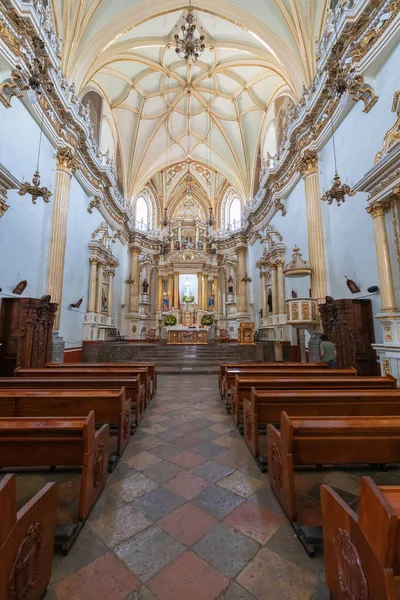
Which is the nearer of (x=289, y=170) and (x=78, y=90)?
(x=78, y=90)

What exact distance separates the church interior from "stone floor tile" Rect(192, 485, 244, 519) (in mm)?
21

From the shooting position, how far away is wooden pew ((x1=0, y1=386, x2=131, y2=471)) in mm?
2914

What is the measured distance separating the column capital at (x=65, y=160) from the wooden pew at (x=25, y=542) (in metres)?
10.5

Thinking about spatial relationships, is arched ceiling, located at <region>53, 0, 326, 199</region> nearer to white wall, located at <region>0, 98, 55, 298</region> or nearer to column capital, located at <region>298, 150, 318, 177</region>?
column capital, located at <region>298, 150, 318, 177</region>

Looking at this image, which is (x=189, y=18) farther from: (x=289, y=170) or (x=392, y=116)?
(x=392, y=116)

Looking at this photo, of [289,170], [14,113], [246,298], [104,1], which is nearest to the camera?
[14,113]

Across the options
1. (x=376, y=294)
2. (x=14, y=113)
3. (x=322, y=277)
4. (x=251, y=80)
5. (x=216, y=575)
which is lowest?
(x=216, y=575)

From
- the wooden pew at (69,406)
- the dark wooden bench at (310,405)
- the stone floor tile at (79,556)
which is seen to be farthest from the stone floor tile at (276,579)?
the wooden pew at (69,406)

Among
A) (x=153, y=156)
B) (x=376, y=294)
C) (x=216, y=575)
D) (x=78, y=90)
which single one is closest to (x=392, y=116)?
(x=376, y=294)

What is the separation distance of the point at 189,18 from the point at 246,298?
43.7 feet

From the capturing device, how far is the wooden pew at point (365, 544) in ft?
3.13

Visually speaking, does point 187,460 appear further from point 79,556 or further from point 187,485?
point 79,556

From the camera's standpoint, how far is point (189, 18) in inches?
349

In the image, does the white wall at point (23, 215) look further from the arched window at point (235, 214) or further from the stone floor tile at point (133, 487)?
the arched window at point (235, 214)
